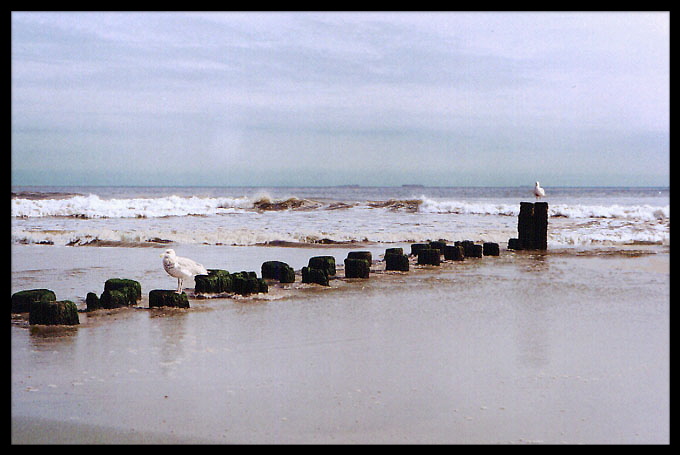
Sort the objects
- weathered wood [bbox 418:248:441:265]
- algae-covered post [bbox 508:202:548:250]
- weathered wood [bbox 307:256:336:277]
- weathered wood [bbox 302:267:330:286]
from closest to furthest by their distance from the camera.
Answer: weathered wood [bbox 302:267:330:286], weathered wood [bbox 307:256:336:277], weathered wood [bbox 418:248:441:265], algae-covered post [bbox 508:202:548:250]

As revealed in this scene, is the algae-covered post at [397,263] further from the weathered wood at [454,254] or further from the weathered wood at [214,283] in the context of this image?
the weathered wood at [214,283]

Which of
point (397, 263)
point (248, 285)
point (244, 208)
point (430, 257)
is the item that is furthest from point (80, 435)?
point (244, 208)

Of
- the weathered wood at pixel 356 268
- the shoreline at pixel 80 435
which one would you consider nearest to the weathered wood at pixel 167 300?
the weathered wood at pixel 356 268

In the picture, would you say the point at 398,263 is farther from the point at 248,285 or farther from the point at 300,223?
the point at 300,223

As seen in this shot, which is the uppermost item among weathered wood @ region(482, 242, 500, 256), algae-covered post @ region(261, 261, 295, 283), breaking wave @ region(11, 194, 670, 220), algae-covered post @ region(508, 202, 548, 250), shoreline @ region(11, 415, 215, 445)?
breaking wave @ region(11, 194, 670, 220)

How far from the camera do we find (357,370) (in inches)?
150

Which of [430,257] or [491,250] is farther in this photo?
[491,250]

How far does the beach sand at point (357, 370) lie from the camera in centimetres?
299

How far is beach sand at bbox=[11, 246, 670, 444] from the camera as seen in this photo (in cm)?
299

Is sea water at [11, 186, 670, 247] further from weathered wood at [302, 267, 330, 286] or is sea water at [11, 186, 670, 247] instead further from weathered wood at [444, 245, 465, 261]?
weathered wood at [302, 267, 330, 286]

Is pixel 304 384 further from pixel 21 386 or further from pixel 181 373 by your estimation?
pixel 21 386

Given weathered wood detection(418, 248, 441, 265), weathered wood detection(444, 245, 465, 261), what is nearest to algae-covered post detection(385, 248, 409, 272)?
weathered wood detection(418, 248, 441, 265)
